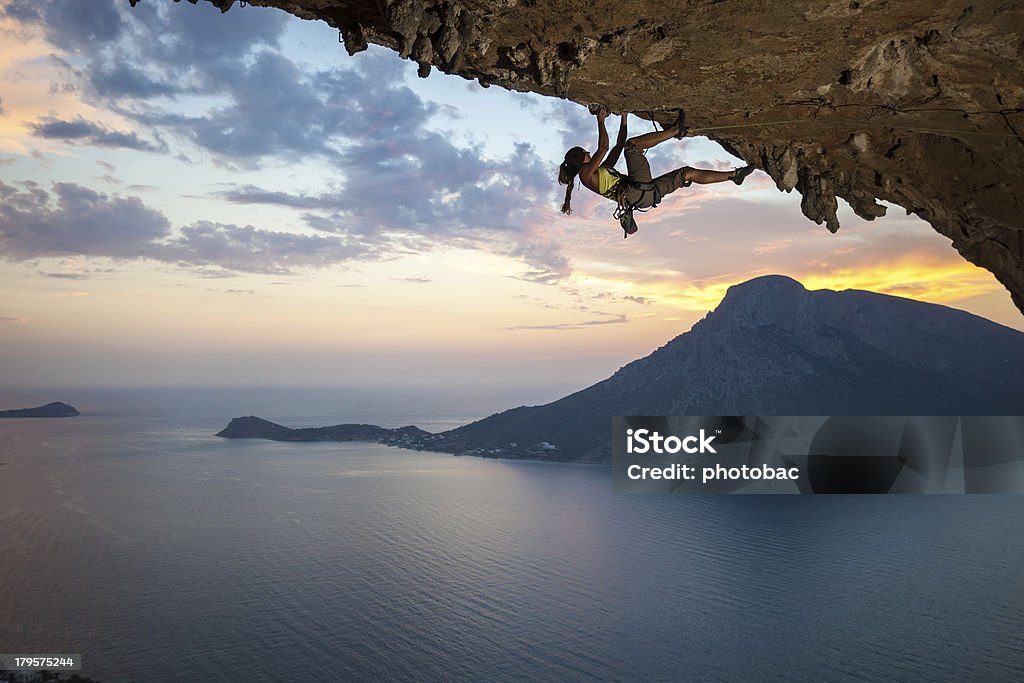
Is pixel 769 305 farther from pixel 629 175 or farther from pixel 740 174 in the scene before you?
pixel 629 175

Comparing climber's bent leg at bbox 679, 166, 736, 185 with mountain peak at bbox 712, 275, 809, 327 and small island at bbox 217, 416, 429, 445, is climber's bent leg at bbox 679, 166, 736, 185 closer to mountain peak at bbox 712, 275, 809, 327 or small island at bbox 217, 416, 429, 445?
small island at bbox 217, 416, 429, 445

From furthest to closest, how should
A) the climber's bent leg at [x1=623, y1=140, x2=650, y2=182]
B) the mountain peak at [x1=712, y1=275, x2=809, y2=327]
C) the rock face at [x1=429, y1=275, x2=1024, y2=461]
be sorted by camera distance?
the mountain peak at [x1=712, y1=275, x2=809, y2=327]
the rock face at [x1=429, y1=275, x2=1024, y2=461]
the climber's bent leg at [x1=623, y1=140, x2=650, y2=182]

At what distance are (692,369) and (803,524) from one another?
141ft

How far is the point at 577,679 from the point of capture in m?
24.5

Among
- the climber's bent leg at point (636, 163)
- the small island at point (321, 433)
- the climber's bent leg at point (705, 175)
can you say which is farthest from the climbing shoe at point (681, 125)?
the small island at point (321, 433)

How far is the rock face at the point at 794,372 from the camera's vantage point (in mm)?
77125

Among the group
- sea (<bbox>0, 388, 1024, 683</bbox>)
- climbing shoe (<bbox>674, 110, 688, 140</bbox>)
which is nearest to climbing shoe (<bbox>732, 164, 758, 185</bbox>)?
climbing shoe (<bbox>674, 110, 688, 140</bbox>)

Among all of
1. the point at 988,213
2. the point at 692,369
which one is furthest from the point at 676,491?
the point at 988,213

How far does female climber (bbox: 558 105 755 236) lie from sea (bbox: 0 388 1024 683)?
24216 millimetres

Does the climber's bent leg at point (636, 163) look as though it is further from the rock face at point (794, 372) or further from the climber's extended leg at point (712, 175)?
the rock face at point (794, 372)

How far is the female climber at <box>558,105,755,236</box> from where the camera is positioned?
513 centimetres

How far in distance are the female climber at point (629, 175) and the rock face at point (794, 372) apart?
227 ft

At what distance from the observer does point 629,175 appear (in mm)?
5363

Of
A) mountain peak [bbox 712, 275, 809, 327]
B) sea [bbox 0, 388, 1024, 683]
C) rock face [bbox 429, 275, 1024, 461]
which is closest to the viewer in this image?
sea [bbox 0, 388, 1024, 683]
